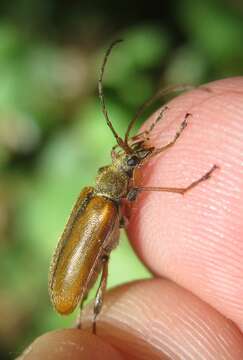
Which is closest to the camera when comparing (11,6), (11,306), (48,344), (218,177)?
(48,344)

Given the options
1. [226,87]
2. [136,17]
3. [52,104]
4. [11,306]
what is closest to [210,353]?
[226,87]

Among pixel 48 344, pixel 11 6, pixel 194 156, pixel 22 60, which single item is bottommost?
pixel 48 344

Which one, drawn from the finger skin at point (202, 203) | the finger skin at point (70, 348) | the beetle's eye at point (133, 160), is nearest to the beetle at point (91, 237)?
the beetle's eye at point (133, 160)

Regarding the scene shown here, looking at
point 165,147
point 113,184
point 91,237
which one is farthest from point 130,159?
point 91,237

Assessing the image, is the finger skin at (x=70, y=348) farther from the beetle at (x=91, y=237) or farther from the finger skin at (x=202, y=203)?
the finger skin at (x=202, y=203)

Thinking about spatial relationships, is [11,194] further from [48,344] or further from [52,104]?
[48,344]

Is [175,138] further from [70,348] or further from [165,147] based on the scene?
[70,348]
